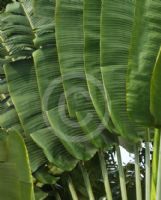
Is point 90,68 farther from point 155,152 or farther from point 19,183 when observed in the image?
point 19,183

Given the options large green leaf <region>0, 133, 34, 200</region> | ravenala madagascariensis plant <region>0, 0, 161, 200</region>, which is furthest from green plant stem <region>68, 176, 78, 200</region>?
large green leaf <region>0, 133, 34, 200</region>

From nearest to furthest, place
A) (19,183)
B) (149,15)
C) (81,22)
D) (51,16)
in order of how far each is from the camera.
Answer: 1. (19,183)
2. (149,15)
3. (81,22)
4. (51,16)

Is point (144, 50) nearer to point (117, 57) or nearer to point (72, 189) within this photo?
point (117, 57)

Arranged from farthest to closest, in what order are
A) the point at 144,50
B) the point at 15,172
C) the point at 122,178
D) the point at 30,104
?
1. the point at 30,104
2. the point at 122,178
3. the point at 144,50
4. the point at 15,172

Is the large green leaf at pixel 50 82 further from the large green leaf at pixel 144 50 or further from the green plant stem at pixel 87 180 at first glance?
the large green leaf at pixel 144 50

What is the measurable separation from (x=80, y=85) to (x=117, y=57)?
0.46 metres

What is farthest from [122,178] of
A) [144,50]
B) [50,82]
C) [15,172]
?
[15,172]

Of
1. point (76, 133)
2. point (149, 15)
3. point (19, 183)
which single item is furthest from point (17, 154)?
point (76, 133)

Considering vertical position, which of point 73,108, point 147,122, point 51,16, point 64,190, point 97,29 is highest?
point 51,16

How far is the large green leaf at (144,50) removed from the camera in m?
2.53

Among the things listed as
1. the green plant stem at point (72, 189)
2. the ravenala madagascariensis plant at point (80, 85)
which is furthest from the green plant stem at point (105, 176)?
the green plant stem at point (72, 189)

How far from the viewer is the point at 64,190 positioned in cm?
372

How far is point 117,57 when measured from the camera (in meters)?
Answer: 2.82

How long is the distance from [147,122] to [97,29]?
0.78 m
